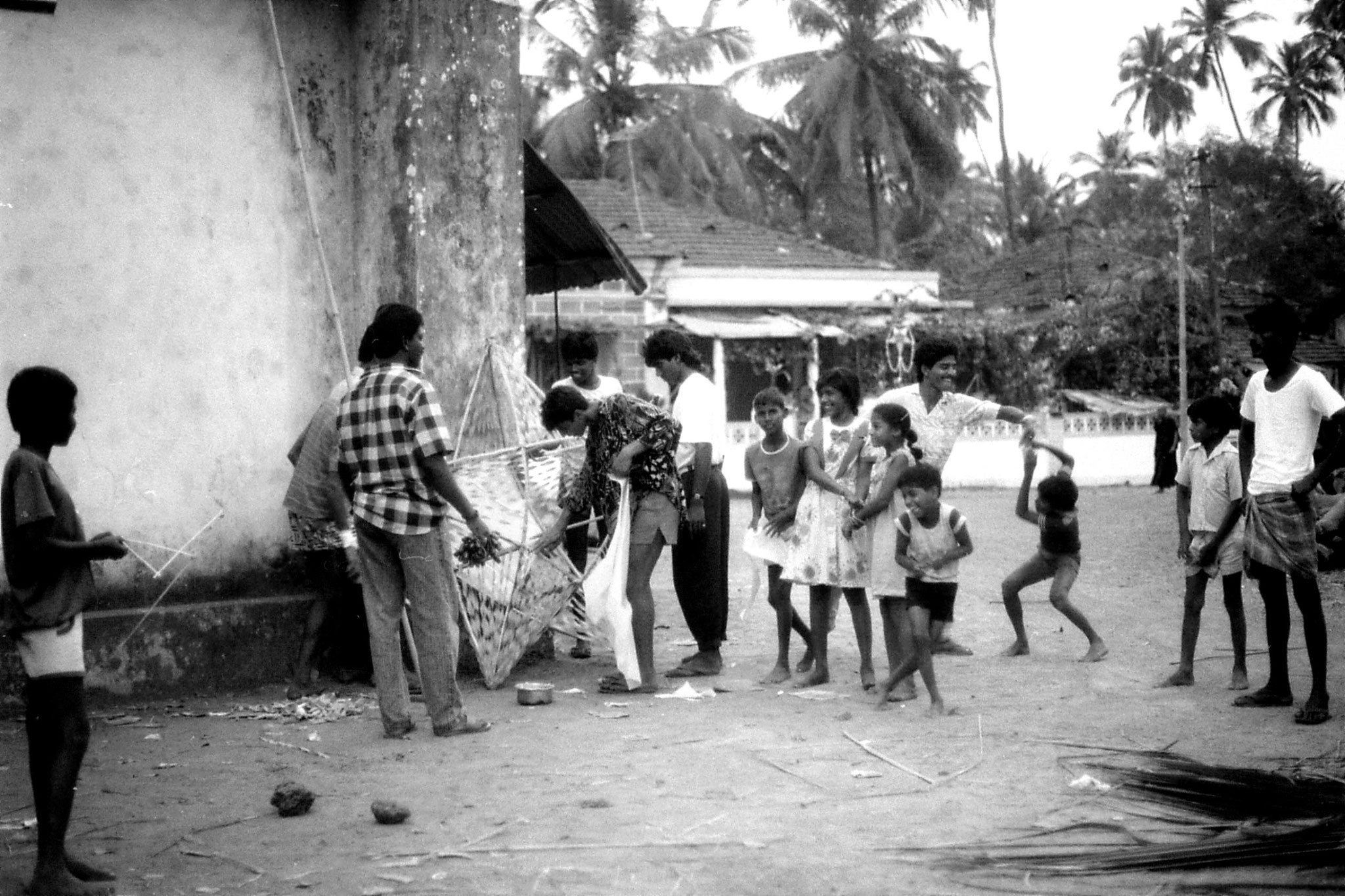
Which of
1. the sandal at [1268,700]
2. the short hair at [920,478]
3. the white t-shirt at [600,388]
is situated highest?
the white t-shirt at [600,388]

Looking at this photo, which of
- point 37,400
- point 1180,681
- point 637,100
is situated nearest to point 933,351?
point 1180,681

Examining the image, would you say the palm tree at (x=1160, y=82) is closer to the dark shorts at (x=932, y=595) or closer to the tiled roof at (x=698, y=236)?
the tiled roof at (x=698, y=236)

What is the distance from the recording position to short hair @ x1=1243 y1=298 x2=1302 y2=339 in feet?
21.1

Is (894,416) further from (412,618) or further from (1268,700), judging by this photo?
(412,618)

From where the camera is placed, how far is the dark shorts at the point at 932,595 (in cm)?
679

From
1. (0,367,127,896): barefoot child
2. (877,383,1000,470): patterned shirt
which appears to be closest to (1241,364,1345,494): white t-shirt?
(877,383,1000,470): patterned shirt

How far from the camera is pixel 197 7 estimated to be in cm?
745

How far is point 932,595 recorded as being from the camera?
22.3 ft

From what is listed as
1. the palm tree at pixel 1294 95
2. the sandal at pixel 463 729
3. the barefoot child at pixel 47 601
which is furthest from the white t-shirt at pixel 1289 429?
the palm tree at pixel 1294 95

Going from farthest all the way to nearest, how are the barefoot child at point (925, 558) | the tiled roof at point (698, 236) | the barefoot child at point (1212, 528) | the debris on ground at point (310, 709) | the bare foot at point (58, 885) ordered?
the tiled roof at point (698, 236) → the barefoot child at point (1212, 528) → the debris on ground at point (310, 709) → the barefoot child at point (925, 558) → the bare foot at point (58, 885)

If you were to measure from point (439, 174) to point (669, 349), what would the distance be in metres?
1.53

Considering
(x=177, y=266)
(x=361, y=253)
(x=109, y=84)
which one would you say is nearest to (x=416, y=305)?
(x=361, y=253)

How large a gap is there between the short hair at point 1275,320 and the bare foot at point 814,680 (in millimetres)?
2678

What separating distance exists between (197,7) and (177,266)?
4.31 ft
